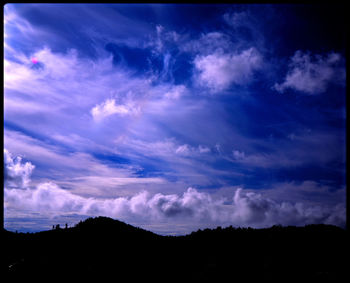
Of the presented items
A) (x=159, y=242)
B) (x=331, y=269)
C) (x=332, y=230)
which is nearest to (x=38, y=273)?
(x=159, y=242)

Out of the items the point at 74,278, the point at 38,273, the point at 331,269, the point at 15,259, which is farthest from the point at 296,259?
the point at 15,259

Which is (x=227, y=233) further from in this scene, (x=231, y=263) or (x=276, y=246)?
(x=231, y=263)

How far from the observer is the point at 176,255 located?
2619 cm

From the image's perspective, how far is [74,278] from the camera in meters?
20.2

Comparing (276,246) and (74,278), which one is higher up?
(276,246)

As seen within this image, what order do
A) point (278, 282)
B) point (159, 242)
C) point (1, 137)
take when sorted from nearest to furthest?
point (1, 137)
point (278, 282)
point (159, 242)

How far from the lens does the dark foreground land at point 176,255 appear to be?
20.2 metres

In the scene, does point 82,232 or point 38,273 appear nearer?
point 38,273

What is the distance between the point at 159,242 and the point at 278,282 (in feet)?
50.7

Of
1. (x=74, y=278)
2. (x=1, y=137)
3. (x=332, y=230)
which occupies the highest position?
(x=1, y=137)

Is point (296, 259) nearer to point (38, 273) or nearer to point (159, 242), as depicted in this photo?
point (159, 242)

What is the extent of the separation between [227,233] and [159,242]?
7.84m

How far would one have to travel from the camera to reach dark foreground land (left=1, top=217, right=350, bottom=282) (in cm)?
2025


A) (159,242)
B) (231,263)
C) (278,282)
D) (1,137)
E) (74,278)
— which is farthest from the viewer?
(159,242)
